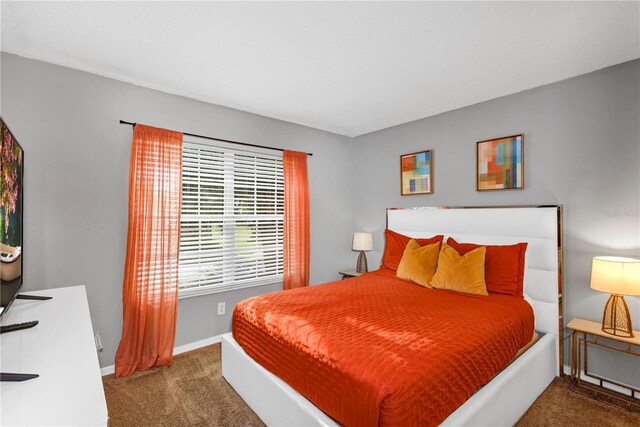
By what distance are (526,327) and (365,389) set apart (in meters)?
1.56

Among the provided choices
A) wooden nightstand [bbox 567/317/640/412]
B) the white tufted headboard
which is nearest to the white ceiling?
the white tufted headboard

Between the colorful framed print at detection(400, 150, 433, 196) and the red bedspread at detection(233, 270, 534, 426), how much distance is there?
1427 millimetres

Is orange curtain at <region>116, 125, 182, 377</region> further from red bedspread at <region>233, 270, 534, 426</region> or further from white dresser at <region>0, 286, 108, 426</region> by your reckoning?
white dresser at <region>0, 286, 108, 426</region>

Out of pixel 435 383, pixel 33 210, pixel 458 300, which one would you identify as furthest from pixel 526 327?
pixel 33 210

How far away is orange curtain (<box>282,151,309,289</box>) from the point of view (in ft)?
11.9

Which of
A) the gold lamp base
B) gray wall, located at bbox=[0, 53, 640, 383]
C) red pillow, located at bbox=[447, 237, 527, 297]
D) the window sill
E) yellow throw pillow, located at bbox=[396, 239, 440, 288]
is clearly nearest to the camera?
the gold lamp base

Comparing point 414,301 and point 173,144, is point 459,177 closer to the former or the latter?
point 414,301

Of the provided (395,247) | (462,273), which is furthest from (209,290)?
(462,273)

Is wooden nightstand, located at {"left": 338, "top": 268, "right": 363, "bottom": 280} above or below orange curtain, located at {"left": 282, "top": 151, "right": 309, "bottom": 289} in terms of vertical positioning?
below

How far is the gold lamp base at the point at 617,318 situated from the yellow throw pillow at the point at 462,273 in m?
0.81

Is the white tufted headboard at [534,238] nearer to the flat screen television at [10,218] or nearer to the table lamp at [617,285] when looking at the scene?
the table lamp at [617,285]

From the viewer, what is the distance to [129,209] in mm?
2559

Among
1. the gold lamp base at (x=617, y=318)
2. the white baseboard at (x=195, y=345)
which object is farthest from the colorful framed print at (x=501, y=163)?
the white baseboard at (x=195, y=345)

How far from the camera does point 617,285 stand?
2059 mm
